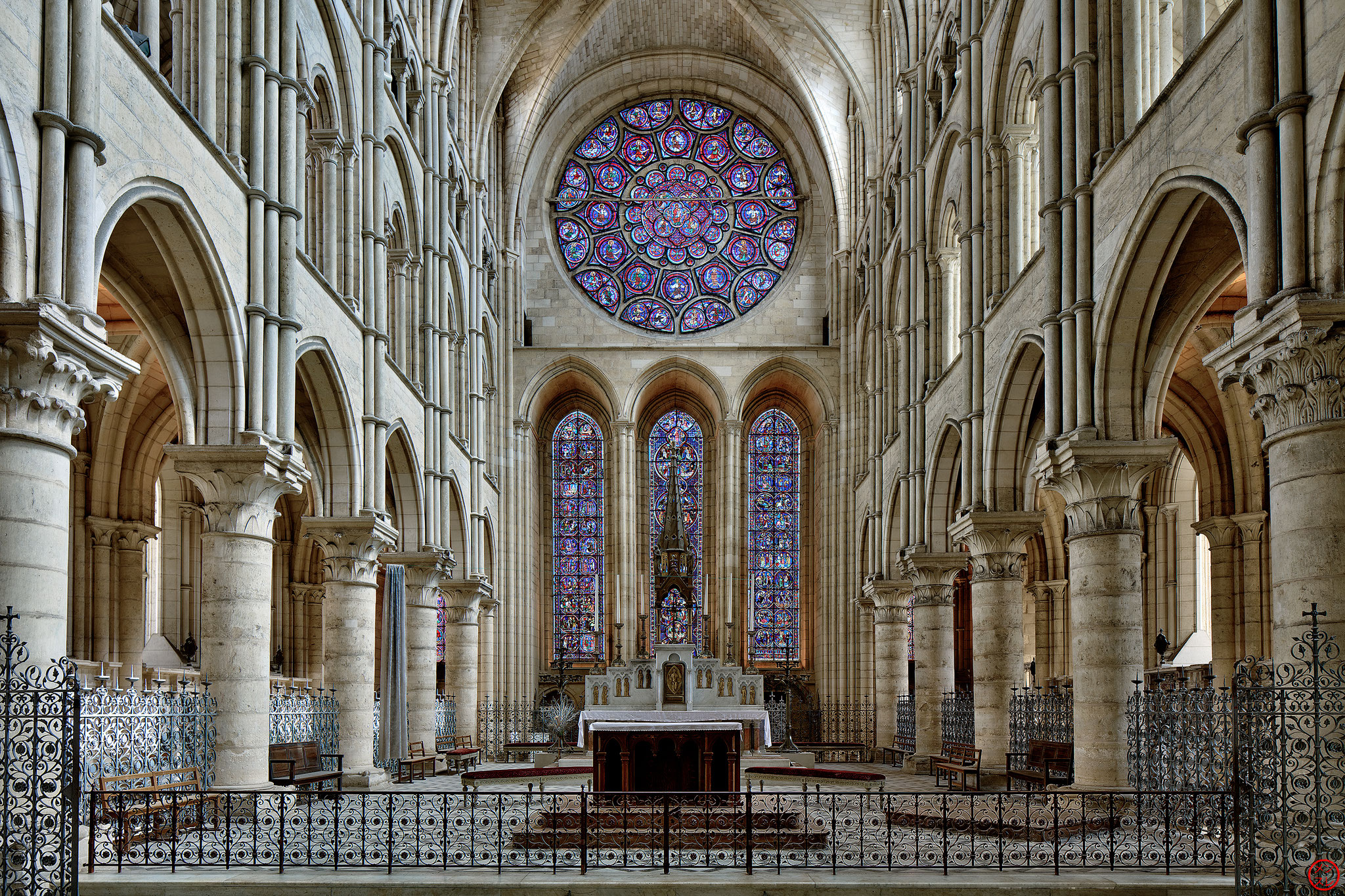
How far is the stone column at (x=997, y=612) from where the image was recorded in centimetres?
2062

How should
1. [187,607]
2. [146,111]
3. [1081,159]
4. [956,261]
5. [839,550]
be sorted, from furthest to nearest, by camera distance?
1. [839,550]
2. [187,607]
3. [956,261]
4. [1081,159]
5. [146,111]

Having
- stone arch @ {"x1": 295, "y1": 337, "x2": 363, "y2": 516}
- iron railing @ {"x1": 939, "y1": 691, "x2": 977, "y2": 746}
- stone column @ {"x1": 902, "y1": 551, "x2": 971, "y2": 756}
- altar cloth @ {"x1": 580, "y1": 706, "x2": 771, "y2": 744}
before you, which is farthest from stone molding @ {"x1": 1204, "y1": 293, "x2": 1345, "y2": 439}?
stone column @ {"x1": 902, "y1": 551, "x2": 971, "y2": 756}

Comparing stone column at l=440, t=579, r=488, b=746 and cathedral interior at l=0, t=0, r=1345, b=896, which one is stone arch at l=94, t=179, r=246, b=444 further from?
stone column at l=440, t=579, r=488, b=746

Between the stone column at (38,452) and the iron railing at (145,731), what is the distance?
2.03 metres

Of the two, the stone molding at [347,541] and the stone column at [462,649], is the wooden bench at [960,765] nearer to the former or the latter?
the stone molding at [347,541]

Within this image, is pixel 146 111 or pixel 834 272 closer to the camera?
Answer: pixel 146 111

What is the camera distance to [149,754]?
1360 centimetres

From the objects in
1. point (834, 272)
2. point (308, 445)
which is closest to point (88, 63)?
point (308, 445)

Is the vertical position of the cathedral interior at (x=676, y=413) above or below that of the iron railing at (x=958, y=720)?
above

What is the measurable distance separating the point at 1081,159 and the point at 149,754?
40.3 ft

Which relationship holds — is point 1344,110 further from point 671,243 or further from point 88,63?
point 671,243

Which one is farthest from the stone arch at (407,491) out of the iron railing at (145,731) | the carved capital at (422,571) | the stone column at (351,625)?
the iron railing at (145,731)

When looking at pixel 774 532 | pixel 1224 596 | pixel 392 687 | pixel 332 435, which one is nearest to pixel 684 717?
pixel 392 687

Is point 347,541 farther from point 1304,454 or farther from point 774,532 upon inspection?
point 774,532
